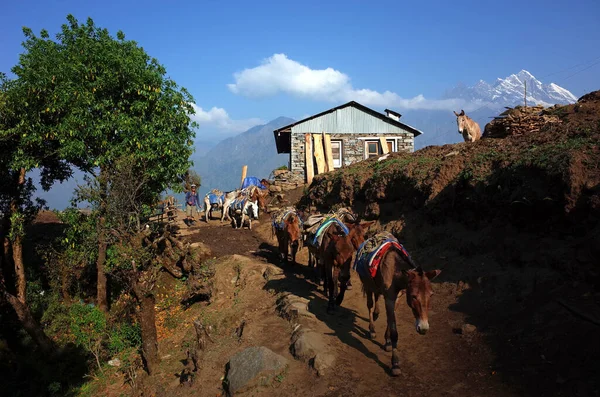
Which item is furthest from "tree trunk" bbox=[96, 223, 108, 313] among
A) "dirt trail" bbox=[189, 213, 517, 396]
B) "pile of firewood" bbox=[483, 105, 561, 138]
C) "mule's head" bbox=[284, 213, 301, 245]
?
"pile of firewood" bbox=[483, 105, 561, 138]

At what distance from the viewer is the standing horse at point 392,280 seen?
6.41 meters

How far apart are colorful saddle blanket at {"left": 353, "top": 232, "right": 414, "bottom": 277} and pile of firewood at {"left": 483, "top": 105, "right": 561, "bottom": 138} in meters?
9.83

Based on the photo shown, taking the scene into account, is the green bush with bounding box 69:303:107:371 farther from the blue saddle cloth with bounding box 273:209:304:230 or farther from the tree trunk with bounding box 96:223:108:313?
the blue saddle cloth with bounding box 273:209:304:230

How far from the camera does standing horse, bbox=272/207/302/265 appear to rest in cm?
1457

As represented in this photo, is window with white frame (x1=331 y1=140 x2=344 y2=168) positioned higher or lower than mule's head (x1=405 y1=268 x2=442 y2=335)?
higher

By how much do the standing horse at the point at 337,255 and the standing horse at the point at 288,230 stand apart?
11.9 feet

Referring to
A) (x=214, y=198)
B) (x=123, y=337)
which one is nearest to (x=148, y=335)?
(x=123, y=337)

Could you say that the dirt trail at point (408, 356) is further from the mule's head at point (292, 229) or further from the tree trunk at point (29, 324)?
the tree trunk at point (29, 324)

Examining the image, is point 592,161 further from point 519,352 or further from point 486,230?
point 519,352

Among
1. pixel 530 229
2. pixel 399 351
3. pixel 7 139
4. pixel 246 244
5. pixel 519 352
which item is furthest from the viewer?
pixel 246 244

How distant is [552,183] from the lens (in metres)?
9.27

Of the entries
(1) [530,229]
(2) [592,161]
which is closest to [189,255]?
Result: (1) [530,229]

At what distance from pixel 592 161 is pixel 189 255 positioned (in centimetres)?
1511

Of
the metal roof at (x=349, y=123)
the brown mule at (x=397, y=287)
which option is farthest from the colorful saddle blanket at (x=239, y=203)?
the brown mule at (x=397, y=287)
